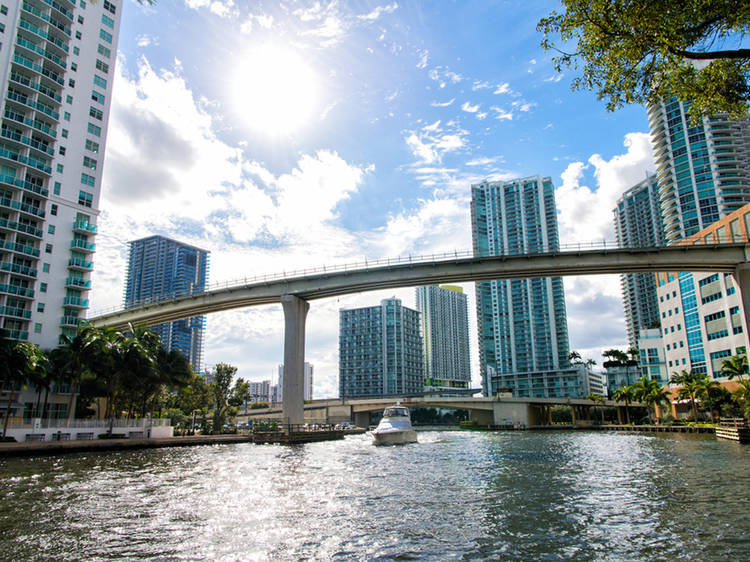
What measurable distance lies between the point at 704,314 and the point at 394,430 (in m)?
73.3

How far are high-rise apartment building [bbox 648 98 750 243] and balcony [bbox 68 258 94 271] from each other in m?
158

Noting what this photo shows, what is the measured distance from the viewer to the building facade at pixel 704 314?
284ft

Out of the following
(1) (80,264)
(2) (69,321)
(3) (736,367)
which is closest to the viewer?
(3) (736,367)

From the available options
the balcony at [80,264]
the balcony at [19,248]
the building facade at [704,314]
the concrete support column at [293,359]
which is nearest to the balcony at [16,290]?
the balcony at [19,248]

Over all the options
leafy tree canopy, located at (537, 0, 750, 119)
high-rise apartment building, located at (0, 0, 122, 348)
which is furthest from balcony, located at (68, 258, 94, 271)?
leafy tree canopy, located at (537, 0, 750, 119)

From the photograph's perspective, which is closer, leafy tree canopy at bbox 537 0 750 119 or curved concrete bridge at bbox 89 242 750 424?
Answer: leafy tree canopy at bbox 537 0 750 119

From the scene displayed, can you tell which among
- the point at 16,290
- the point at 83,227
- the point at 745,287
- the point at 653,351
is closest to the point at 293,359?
the point at 16,290

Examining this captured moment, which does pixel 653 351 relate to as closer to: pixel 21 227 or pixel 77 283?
pixel 77 283

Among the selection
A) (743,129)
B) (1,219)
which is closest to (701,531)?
(1,219)

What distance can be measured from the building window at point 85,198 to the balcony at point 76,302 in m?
14.6

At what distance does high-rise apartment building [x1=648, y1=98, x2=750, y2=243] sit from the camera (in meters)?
152

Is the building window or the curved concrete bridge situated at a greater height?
the building window

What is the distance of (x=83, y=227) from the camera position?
7450 centimetres

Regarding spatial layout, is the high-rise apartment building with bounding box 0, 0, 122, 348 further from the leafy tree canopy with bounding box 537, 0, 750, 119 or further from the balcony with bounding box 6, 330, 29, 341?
the leafy tree canopy with bounding box 537, 0, 750, 119
